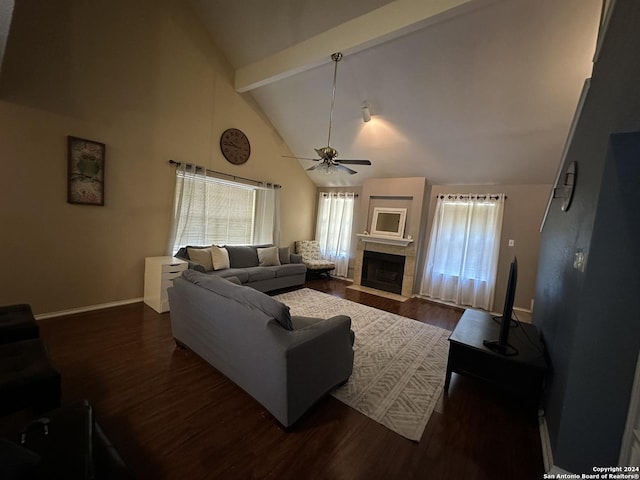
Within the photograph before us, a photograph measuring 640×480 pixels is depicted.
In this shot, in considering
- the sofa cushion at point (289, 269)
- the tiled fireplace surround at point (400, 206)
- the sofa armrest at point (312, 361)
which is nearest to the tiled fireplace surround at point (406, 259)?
the tiled fireplace surround at point (400, 206)

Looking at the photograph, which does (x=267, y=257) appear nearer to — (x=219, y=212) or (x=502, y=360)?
(x=219, y=212)

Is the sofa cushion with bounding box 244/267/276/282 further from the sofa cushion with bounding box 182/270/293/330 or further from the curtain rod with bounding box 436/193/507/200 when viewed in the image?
the curtain rod with bounding box 436/193/507/200

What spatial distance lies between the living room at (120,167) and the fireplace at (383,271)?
5.85 feet

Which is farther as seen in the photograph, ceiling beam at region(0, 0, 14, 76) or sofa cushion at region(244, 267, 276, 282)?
sofa cushion at region(244, 267, 276, 282)

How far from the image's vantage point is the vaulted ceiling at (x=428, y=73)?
2631 mm

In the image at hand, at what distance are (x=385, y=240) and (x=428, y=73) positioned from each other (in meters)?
3.01

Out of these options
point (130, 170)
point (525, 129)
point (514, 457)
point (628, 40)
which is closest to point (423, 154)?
point (525, 129)

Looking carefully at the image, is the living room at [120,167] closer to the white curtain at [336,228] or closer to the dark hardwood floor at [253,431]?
the dark hardwood floor at [253,431]

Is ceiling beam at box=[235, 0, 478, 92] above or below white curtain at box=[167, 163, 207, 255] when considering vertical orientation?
above

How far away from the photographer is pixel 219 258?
4.28 m

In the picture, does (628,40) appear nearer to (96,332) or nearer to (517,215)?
(517,215)

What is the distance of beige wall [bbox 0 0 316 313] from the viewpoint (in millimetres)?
2752

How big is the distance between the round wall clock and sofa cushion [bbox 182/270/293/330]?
3.07 metres

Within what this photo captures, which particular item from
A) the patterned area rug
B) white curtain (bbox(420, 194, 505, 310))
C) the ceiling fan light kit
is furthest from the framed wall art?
white curtain (bbox(420, 194, 505, 310))
